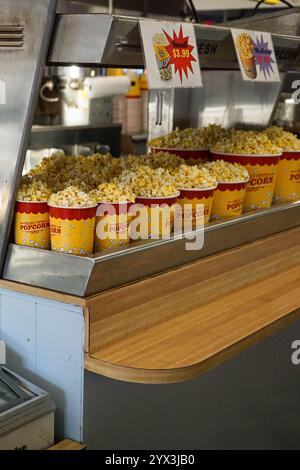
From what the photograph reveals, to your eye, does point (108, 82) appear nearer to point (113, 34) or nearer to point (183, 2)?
point (183, 2)

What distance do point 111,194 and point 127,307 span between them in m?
0.29

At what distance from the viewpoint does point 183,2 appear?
365 centimetres

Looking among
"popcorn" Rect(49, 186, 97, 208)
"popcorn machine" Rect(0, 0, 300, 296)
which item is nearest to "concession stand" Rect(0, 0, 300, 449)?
"popcorn machine" Rect(0, 0, 300, 296)

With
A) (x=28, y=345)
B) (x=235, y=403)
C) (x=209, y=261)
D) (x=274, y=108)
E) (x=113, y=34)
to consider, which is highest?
(x=113, y=34)

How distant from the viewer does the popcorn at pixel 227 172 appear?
2.14 metres

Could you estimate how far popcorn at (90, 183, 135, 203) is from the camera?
176cm

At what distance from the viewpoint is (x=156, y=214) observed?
1886 mm

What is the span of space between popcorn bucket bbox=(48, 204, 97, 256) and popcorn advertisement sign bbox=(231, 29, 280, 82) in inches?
25.7

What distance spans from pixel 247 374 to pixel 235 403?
106 millimetres

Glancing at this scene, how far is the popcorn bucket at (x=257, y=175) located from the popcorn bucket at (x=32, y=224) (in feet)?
2.71

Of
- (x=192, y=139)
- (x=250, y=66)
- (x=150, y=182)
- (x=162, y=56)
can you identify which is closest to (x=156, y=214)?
(x=150, y=182)

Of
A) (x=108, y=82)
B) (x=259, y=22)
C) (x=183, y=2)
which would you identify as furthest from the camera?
(x=108, y=82)

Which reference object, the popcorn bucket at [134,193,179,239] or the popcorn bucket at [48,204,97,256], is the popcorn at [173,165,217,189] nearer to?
the popcorn bucket at [134,193,179,239]

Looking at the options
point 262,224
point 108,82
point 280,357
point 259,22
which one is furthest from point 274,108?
point 108,82
